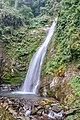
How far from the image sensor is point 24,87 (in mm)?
13875

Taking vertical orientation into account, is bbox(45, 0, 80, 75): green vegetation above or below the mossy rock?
above

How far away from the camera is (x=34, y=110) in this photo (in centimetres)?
888

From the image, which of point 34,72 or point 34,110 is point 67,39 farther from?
point 34,110

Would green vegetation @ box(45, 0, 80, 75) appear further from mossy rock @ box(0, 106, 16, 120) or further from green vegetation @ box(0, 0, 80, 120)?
mossy rock @ box(0, 106, 16, 120)

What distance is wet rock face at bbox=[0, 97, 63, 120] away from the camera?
27.9 feet

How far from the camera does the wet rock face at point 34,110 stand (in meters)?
8.52

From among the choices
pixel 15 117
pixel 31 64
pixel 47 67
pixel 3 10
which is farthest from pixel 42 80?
pixel 3 10

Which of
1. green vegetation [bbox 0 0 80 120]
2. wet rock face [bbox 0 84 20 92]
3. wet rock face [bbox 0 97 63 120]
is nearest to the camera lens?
wet rock face [bbox 0 97 63 120]

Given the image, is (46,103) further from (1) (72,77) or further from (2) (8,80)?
(2) (8,80)

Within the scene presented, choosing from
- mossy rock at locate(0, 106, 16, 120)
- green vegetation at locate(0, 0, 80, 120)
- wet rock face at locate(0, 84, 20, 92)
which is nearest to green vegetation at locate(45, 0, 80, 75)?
green vegetation at locate(0, 0, 80, 120)

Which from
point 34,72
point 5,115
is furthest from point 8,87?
point 5,115

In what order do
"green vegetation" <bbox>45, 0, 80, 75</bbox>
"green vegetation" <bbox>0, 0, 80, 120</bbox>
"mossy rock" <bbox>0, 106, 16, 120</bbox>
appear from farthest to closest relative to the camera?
"green vegetation" <bbox>45, 0, 80, 75</bbox>, "green vegetation" <bbox>0, 0, 80, 120</bbox>, "mossy rock" <bbox>0, 106, 16, 120</bbox>

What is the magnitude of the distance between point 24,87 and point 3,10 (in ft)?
25.5

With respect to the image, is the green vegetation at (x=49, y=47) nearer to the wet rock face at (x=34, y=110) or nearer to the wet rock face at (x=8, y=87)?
the wet rock face at (x=8, y=87)
